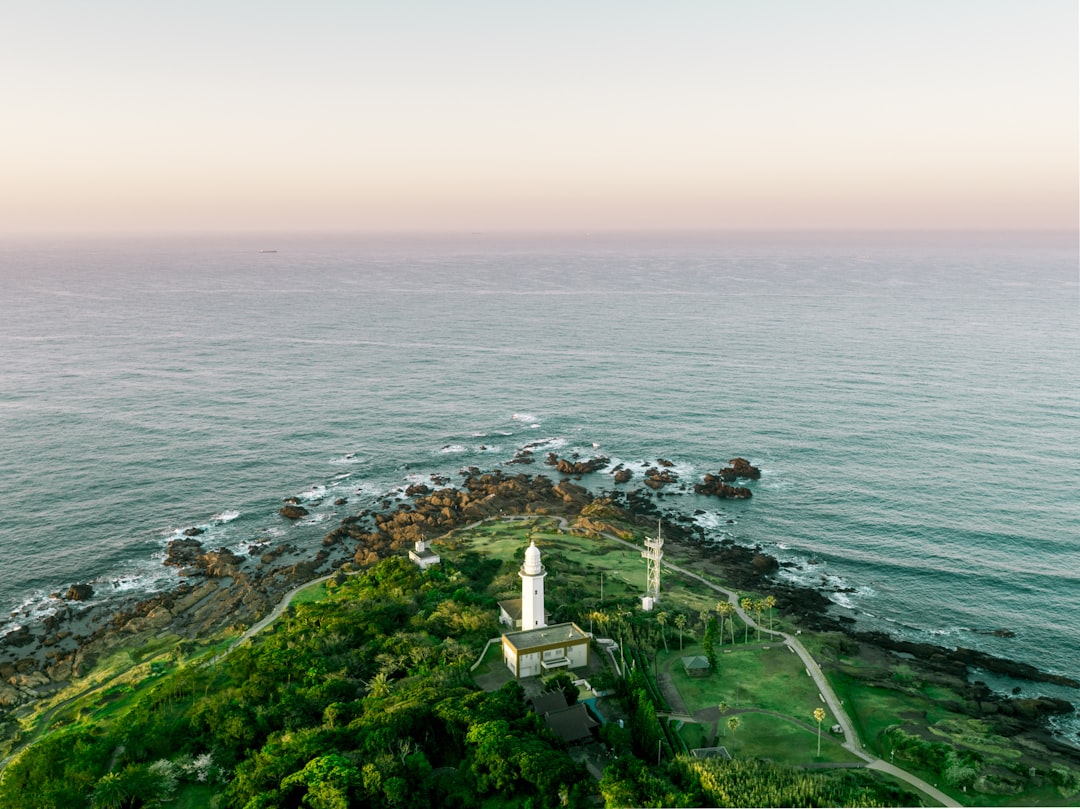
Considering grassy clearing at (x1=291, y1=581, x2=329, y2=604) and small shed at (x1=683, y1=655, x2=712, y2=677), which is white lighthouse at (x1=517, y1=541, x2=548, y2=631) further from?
grassy clearing at (x1=291, y1=581, x2=329, y2=604)

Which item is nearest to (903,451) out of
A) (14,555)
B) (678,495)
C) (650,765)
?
(678,495)

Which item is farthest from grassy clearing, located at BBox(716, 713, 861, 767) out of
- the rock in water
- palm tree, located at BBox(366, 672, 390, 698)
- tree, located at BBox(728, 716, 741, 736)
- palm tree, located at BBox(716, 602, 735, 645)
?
the rock in water

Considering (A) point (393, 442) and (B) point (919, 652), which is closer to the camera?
(B) point (919, 652)

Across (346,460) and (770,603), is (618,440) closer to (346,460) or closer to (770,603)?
(346,460)

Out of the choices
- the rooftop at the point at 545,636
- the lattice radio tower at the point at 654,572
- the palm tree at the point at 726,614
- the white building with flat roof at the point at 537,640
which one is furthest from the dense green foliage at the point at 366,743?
the palm tree at the point at 726,614

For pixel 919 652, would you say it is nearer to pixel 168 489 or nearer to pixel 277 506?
pixel 277 506
